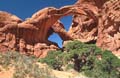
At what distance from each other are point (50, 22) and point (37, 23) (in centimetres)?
242

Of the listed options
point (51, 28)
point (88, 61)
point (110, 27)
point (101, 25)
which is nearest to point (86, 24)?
point (51, 28)

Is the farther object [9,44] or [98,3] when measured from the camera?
[98,3]

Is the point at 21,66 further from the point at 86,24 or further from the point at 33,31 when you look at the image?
the point at 86,24

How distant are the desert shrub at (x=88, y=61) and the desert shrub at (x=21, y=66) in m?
10.7

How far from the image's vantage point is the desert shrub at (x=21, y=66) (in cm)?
1280

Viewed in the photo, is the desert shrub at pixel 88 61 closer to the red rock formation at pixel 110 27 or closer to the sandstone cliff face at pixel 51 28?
the red rock formation at pixel 110 27

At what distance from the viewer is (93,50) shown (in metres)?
30.0

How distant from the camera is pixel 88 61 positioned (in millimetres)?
27922

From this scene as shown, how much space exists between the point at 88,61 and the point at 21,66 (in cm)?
1529

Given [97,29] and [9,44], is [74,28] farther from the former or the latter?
[9,44]

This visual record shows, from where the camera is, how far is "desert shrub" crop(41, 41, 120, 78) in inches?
1022

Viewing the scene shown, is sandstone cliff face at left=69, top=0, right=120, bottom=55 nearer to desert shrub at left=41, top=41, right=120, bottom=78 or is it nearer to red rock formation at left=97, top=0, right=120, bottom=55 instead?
red rock formation at left=97, top=0, right=120, bottom=55

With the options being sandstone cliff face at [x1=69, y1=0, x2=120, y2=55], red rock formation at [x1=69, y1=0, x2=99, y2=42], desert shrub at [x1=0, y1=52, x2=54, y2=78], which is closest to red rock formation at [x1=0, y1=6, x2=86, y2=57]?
red rock formation at [x1=69, y1=0, x2=99, y2=42]

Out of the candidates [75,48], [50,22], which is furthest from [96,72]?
[50,22]
